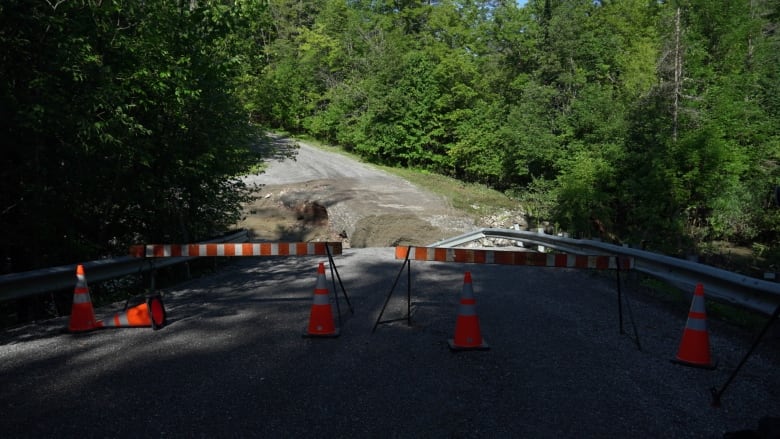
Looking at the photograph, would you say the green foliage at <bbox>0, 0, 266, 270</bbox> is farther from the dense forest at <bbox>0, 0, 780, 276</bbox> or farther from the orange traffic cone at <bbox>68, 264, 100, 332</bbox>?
the orange traffic cone at <bbox>68, 264, 100, 332</bbox>

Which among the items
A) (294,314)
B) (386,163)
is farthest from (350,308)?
(386,163)

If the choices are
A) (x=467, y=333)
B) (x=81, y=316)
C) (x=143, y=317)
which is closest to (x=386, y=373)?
(x=467, y=333)

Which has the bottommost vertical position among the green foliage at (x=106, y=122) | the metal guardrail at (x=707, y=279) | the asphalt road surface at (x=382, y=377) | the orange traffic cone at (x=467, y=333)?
the asphalt road surface at (x=382, y=377)

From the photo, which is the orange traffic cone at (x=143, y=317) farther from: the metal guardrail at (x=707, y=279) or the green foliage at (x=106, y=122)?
the metal guardrail at (x=707, y=279)

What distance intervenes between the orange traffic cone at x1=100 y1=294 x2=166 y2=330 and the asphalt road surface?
117 millimetres

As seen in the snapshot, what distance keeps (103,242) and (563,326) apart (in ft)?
27.0

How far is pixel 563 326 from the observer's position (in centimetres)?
671

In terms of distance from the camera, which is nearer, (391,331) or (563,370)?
(563,370)

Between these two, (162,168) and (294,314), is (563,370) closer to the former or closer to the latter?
(294,314)

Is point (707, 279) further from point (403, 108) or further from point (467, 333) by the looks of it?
point (403, 108)

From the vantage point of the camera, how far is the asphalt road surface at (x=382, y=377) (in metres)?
3.95

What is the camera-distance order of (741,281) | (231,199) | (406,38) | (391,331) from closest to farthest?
(741,281)
(391,331)
(231,199)
(406,38)

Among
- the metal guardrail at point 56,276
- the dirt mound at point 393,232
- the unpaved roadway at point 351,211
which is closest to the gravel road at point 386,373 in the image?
the metal guardrail at point 56,276

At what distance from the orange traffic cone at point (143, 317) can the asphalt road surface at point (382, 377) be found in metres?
0.12
